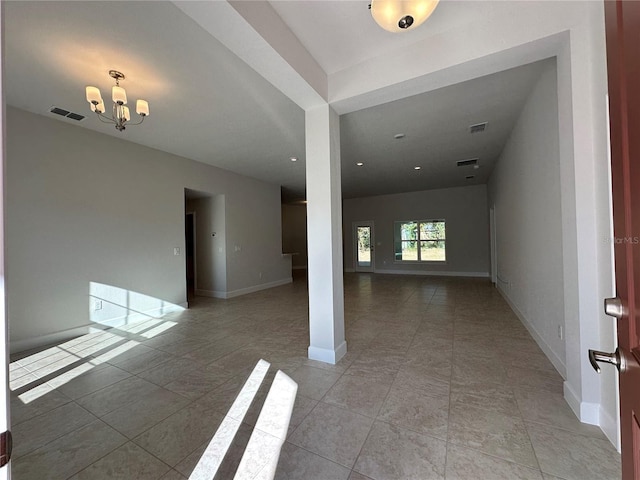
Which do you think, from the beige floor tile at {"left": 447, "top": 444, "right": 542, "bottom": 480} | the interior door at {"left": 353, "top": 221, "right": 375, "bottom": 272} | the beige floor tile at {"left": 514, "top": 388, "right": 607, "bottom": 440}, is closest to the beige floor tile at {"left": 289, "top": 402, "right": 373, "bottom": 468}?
the beige floor tile at {"left": 447, "top": 444, "right": 542, "bottom": 480}

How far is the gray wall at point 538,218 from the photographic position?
2178 mm

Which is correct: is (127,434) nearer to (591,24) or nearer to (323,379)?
(323,379)

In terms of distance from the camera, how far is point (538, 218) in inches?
104

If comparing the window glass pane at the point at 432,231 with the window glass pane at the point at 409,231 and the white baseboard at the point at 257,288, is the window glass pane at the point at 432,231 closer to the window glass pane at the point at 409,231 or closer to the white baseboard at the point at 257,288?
the window glass pane at the point at 409,231

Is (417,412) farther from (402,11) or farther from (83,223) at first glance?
(83,223)

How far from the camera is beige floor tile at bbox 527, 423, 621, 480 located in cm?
123

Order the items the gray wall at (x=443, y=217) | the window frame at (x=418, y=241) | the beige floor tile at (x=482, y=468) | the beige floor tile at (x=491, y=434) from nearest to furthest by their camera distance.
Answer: the beige floor tile at (x=482, y=468) → the beige floor tile at (x=491, y=434) → the gray wall at (x=443, y=217) → the window frame at (x=418, y=241)

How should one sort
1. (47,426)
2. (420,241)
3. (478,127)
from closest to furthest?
(47,426) → (478,127) → (420,241)

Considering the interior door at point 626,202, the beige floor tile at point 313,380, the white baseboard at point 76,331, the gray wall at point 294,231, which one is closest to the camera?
the interior door at point 626,202

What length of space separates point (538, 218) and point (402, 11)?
95.8 inches

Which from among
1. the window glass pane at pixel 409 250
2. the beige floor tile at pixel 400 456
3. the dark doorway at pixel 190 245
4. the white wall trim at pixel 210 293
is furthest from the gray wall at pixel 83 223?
the window glass pane at pixel 409 250

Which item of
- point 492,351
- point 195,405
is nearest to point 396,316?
point 492,351

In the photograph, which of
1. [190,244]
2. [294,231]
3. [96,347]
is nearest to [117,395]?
[96,347]

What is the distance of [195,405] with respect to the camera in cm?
184
